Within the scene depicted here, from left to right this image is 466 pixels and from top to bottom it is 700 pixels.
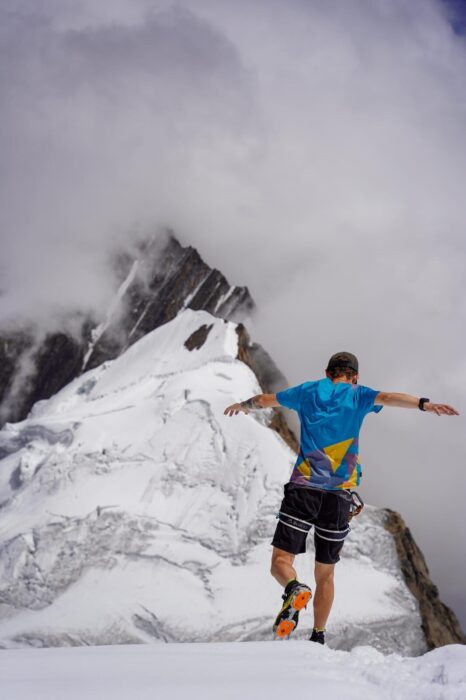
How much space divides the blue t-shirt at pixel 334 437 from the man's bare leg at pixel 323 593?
2.25 feet

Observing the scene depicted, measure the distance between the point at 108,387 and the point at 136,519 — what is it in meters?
14.5

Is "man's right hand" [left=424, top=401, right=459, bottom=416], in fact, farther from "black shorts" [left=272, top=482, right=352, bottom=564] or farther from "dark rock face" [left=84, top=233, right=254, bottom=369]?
"dark rock face" [left=84, top=233, right=254, bottom=369]

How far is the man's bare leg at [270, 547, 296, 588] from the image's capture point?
4434 millimetres

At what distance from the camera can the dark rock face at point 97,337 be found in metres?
52.0

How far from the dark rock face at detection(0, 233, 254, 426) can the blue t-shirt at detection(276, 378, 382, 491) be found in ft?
153

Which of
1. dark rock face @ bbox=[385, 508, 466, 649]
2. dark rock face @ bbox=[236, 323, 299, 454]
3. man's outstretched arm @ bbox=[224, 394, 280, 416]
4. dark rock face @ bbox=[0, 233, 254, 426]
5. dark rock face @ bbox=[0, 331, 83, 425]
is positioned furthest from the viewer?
dark rock face @ bbox=[0, 331, 83, 425]

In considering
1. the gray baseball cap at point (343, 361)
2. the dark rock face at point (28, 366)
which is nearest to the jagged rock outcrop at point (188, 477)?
the gray baseball cap at point (343, 361)

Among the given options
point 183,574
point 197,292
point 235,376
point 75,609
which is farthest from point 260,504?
point 197,292

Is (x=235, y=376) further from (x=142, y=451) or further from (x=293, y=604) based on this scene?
(x=293, y=604)

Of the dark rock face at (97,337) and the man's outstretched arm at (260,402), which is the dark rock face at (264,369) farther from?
the man's outstretched arm at (260,402)

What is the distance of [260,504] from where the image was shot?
1942 cm

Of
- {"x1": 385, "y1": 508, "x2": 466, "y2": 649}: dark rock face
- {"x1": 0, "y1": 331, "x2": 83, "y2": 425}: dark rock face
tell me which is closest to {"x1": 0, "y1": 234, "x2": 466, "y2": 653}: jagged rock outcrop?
{"x1": 385, "y1": 508, "x2": 466, "y2": 649}: dark rock face

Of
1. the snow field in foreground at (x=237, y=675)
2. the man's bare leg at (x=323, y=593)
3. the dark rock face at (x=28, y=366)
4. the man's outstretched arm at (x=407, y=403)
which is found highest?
the dark rock face at (x=28, y=366)

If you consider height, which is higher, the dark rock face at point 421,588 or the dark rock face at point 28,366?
the dark rock face at point 28,366
